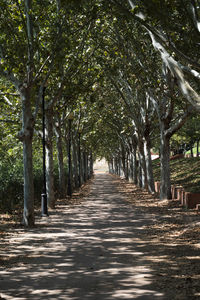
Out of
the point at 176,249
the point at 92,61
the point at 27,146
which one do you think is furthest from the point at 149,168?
the point at 176,249

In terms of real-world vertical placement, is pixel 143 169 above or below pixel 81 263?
above

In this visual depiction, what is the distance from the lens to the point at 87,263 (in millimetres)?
7875

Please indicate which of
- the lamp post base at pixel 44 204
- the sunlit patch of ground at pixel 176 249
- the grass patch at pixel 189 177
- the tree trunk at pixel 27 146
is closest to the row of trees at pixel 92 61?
the tree trunk at pixel 27 146

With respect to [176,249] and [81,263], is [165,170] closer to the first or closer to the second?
[176,249]

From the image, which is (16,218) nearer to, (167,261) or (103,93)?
(167,261)

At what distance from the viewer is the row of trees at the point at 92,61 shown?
11117mm

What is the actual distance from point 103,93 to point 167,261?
25.4 m

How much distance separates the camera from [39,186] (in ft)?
74.9

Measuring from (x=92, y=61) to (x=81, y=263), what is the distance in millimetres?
15689

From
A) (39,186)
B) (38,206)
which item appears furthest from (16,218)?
(39,186)

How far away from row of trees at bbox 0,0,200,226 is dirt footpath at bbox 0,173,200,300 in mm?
2619

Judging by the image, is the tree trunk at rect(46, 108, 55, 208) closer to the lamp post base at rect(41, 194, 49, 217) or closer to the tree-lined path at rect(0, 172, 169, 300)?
the lamp post base at rect(41, 194, 49, 217)

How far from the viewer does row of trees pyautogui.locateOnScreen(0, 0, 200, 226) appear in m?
11.1

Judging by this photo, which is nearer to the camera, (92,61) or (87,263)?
(87,263)
